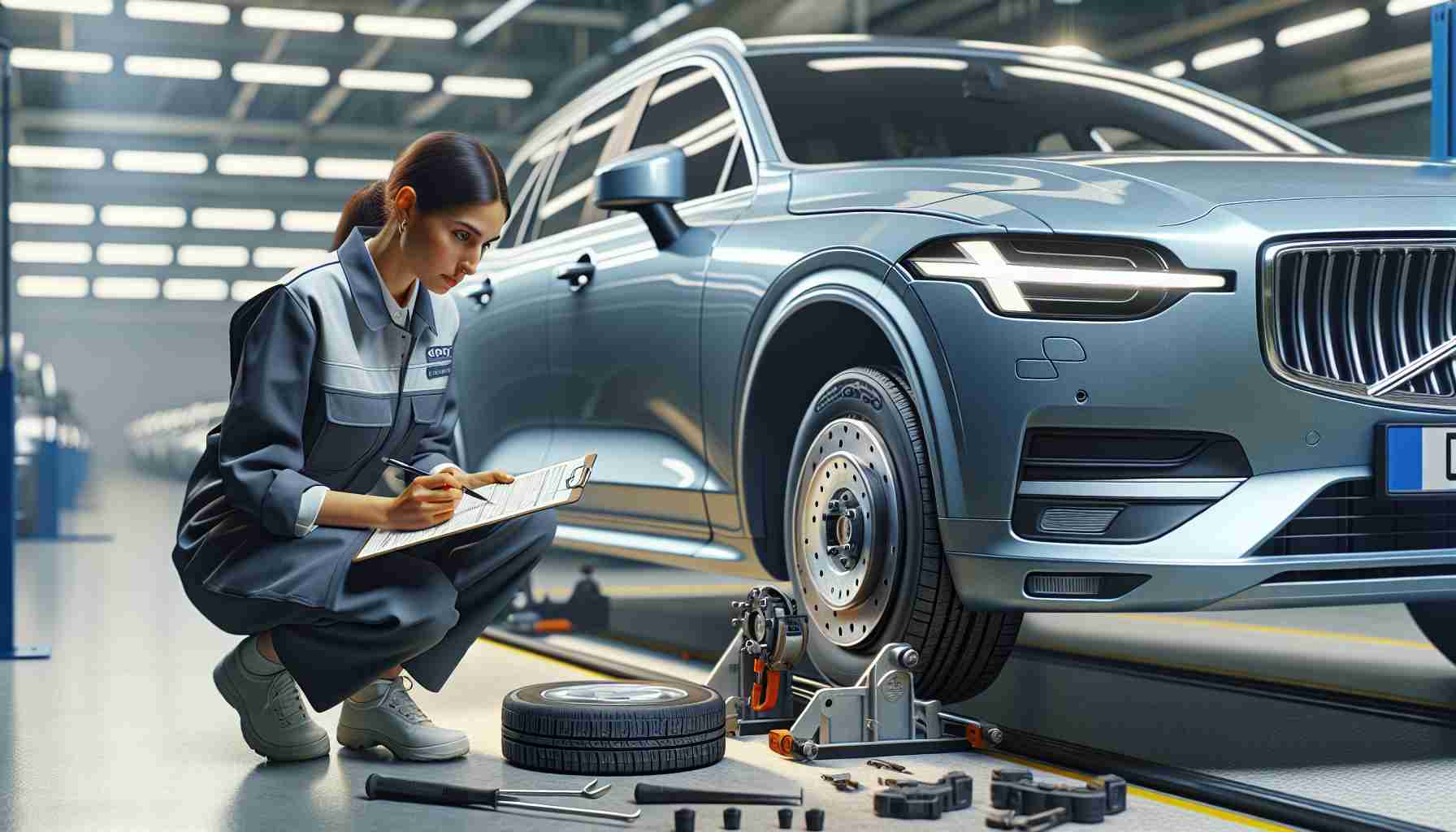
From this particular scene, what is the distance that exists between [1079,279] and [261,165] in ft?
81.0

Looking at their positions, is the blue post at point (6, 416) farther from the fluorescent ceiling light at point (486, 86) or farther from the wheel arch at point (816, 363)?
the fluorescent ceiling light at point (486, 86)

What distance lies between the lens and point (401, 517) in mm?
2703

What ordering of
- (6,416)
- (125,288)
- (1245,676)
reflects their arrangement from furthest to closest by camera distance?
(125,288), (6,416), (1245,676)

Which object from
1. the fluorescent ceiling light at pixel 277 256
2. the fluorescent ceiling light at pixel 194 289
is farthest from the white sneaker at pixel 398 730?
the fluorescent ceiling light at pixel 194 289

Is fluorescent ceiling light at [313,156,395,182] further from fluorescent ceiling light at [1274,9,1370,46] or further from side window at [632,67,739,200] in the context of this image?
side window at [632,67,739,200]

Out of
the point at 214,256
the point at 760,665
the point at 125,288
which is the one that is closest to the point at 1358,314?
the point at 760,665

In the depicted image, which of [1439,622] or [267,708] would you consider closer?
[267,708]

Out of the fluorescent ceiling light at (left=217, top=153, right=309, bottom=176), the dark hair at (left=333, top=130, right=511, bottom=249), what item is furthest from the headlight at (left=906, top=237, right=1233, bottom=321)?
the fluorescent ceiling light at (left=217, top=153, right=309, bottom=176)

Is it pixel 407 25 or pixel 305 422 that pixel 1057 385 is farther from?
pixel 407 25

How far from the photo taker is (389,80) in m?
19.8

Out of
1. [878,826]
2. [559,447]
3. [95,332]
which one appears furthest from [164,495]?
[95,332]

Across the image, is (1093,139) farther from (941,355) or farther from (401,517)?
(401,517)

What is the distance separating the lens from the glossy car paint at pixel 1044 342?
2.75 meters

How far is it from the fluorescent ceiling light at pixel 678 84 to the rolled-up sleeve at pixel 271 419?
1.85 m
